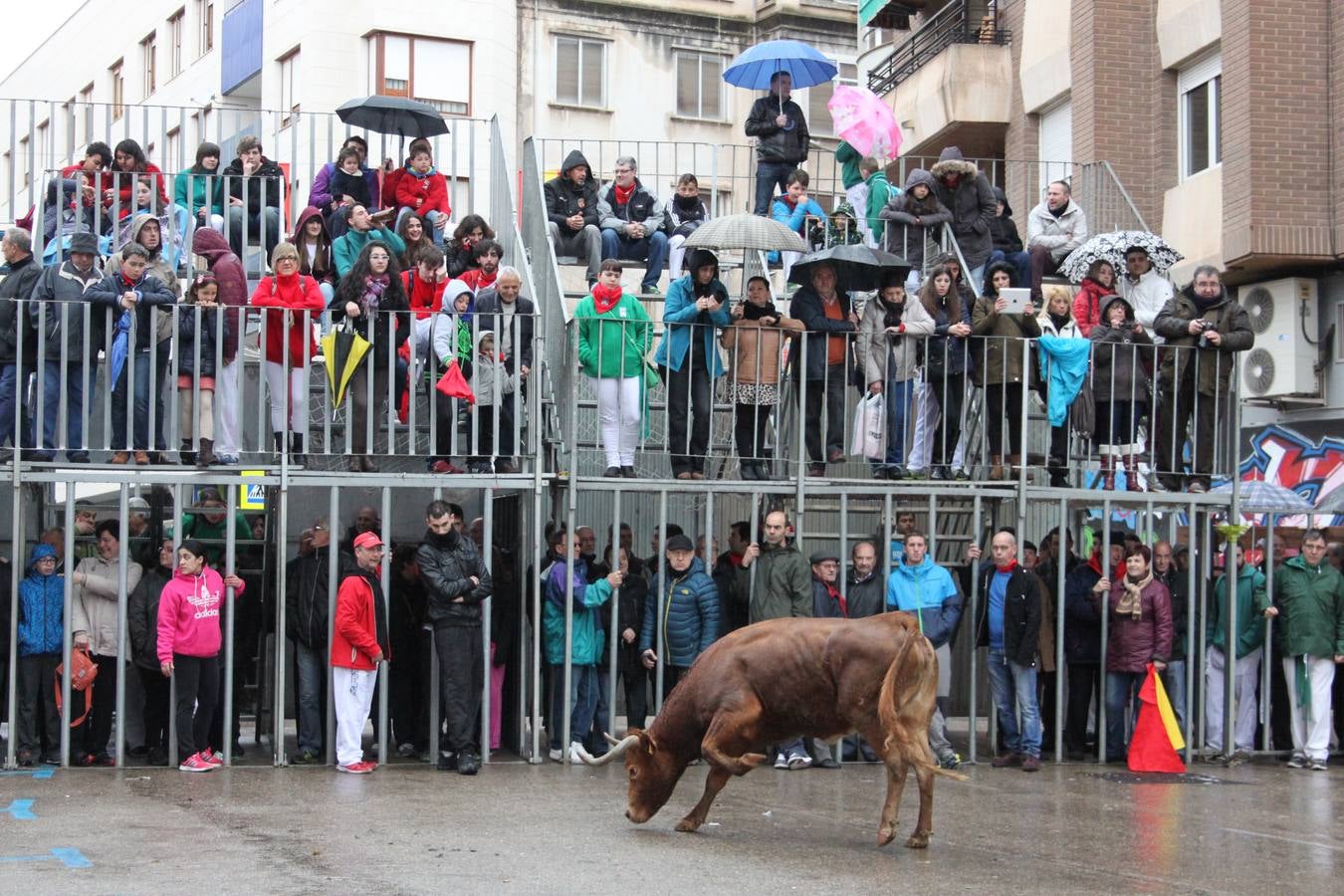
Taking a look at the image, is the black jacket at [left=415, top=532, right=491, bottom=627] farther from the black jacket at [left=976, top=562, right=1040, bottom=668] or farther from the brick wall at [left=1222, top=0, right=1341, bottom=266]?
the brick wall at [left=1222, top=0, right=1341, bottom=266]

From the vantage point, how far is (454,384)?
50.5 feet

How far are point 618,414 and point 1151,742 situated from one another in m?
5.05

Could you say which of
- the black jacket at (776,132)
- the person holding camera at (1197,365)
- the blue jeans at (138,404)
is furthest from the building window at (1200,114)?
the blue jeans at (138,404)

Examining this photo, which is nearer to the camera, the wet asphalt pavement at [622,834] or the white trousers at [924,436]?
the wet asphalt pavement at [622,834]

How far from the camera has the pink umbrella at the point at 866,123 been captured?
2009cm

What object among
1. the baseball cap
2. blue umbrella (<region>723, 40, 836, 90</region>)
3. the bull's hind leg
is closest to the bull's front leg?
the bull's hind leg

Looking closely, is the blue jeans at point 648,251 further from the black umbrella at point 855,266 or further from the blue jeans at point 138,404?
the blue jeans at point 138,404

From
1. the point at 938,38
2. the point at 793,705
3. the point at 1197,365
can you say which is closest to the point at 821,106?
the point at 938,38

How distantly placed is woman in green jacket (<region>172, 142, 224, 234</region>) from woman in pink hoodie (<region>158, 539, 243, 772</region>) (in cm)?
384

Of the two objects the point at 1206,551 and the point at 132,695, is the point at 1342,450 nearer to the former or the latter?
the point at 1206,551

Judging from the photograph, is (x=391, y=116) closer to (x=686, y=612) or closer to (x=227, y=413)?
(x=227, y=413)

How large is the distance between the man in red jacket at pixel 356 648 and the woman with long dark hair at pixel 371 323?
0.96 m

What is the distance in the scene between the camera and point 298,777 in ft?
47.5

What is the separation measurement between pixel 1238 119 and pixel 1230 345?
758 centimetres
